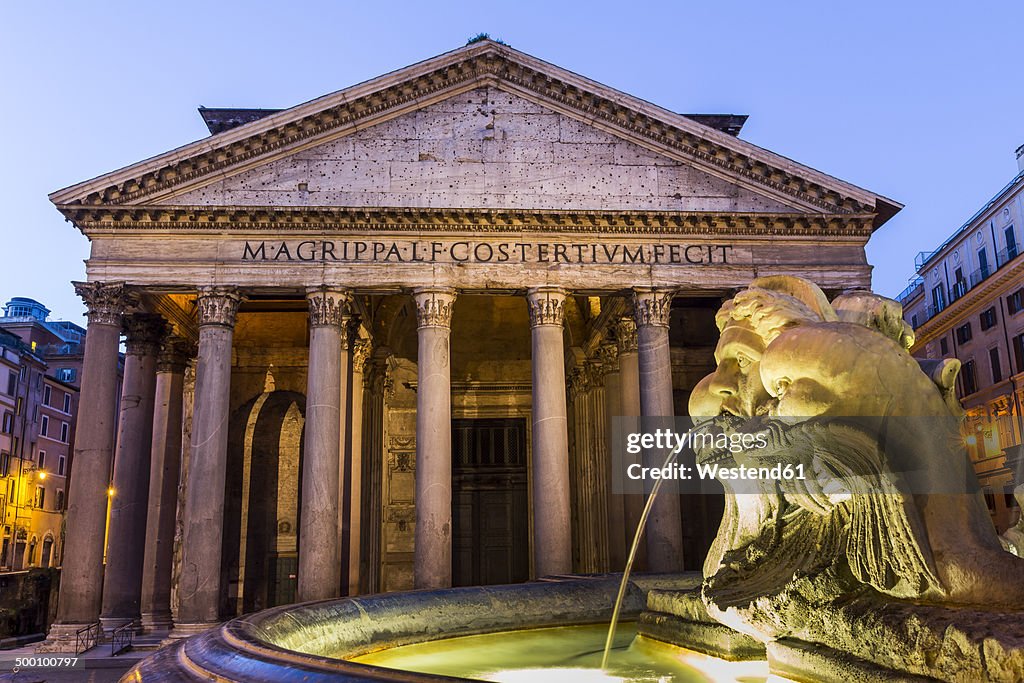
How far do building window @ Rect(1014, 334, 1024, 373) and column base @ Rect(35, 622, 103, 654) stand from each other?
2660 cm

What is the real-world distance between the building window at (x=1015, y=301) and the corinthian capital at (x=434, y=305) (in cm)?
2007

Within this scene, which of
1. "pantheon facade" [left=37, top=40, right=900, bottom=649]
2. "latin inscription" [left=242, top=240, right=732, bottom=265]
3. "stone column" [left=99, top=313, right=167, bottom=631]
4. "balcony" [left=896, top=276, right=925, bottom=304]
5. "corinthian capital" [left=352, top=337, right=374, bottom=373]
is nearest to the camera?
"pantheon facade" [left=37, top=40, right=900, bottom=649]

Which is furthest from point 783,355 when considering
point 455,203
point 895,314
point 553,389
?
point 455,203

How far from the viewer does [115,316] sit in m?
16.0

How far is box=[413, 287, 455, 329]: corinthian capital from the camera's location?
52.6ft

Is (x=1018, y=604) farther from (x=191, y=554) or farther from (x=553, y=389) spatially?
(x=191, y=554)

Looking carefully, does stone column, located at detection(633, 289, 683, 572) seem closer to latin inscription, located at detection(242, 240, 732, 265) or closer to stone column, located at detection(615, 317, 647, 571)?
latin inscription, located at detection(242, 240, 732, 265)

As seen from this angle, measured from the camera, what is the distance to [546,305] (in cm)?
1627

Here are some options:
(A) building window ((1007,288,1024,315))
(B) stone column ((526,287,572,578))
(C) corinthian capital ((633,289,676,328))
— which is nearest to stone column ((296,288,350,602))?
(B) stone column ((526,287,572,578))

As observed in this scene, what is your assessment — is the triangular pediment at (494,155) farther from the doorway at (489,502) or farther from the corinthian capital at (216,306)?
the doorway at (489,502)

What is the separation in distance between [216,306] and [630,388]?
866 centimetres

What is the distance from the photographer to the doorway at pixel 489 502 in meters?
22.4

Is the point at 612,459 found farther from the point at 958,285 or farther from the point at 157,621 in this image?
the point at 958,285

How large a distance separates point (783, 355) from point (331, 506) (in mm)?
12916
